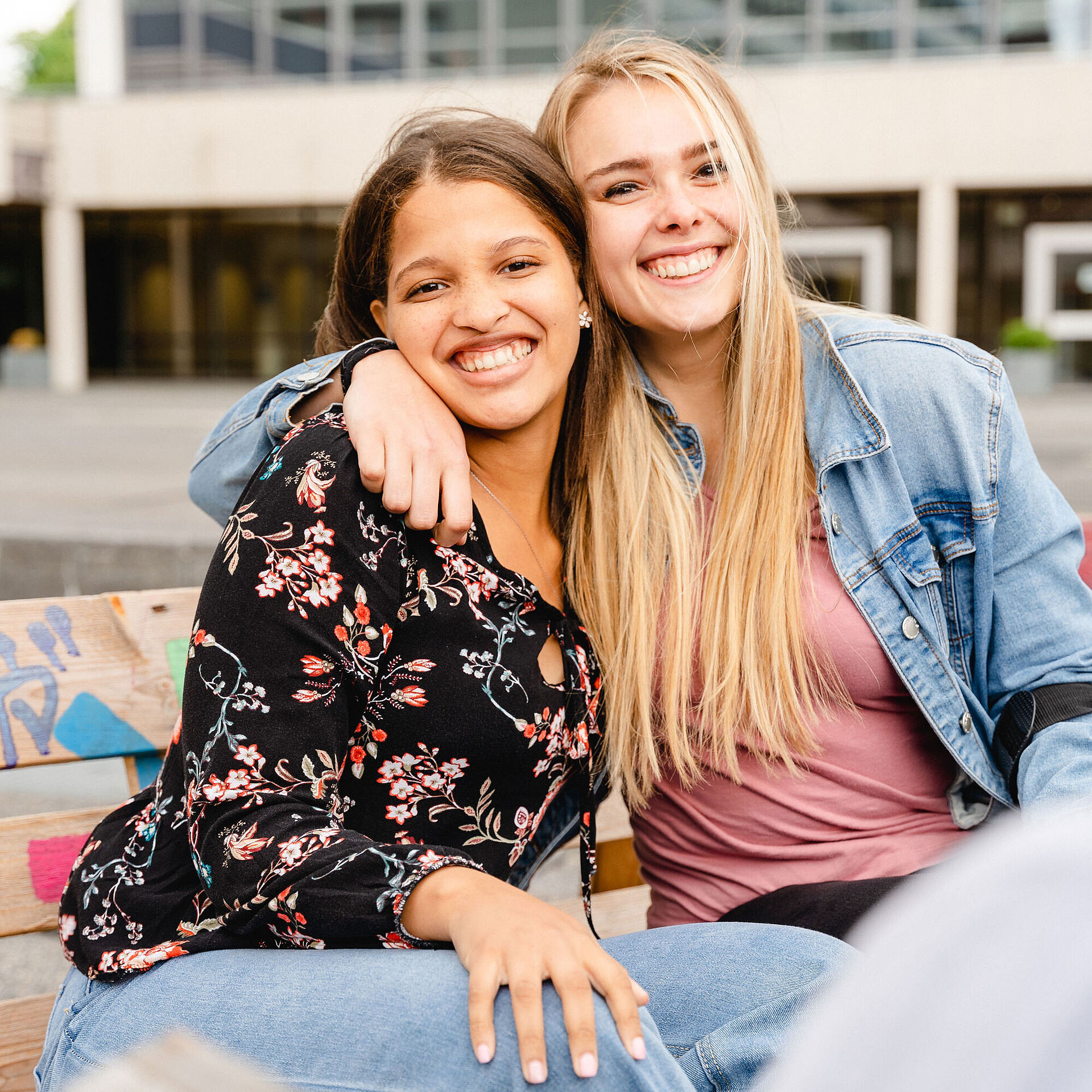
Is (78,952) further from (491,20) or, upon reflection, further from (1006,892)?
(491,20)

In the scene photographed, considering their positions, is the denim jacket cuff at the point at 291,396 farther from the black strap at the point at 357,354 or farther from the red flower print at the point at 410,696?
the red flower print at the point at 410,696

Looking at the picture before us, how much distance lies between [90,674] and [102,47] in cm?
2522

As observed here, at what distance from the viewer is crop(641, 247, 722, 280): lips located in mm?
2227

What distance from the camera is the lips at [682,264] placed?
7.30 ft

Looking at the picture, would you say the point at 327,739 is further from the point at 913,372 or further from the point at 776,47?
the point at 776,47

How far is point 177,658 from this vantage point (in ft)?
7.57

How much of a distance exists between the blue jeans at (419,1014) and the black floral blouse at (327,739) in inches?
2.1

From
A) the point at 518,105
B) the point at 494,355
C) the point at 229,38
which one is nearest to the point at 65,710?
the point at 494,355

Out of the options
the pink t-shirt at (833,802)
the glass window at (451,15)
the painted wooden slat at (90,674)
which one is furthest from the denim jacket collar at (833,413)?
the glass window at (451,15)

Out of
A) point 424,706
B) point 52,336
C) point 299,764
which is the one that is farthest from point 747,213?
point 52,336

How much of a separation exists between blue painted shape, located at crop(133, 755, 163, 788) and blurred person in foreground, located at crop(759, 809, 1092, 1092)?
1.82m

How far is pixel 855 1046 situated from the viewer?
731 mm

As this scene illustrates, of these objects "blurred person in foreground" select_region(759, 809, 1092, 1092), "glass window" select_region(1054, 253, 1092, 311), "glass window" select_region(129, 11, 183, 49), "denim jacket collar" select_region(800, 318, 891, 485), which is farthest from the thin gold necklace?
"glass window" select_region(129, 11, 183, 49)

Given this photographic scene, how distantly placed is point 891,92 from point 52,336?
1619 cm
